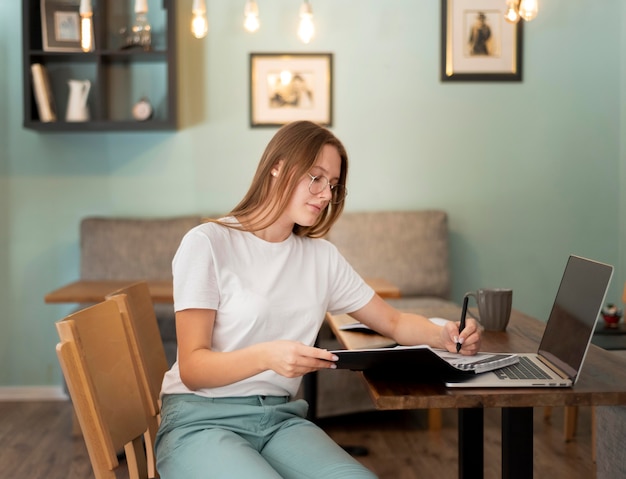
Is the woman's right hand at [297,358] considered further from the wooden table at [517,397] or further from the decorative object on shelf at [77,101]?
the decorative object on shelf at [77,101]

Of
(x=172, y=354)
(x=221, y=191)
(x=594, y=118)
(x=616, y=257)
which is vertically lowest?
(x=172, y=354)

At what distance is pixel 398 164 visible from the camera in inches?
173

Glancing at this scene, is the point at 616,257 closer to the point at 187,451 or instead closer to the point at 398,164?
the point at 398,164

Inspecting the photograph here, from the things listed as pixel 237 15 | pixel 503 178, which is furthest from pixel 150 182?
pixel 503 178

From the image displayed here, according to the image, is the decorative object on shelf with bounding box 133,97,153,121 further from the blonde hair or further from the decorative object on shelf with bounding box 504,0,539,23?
the blonde hair

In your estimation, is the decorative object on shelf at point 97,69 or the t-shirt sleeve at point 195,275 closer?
the t-shirt sleeve at point 195,275

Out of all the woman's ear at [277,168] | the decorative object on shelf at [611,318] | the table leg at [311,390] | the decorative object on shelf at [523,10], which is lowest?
the table leg at [311,390]

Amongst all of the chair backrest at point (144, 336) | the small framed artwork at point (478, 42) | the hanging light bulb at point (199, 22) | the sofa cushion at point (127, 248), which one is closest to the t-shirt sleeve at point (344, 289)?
the chair backrest at point (144, 336)

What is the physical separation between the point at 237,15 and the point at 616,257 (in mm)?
2441

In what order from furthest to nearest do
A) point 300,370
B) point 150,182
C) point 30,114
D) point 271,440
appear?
1. point 150,182
2. point 30,114
3. point 271,440
4. point 300,370

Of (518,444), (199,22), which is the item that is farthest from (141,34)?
(518,444)

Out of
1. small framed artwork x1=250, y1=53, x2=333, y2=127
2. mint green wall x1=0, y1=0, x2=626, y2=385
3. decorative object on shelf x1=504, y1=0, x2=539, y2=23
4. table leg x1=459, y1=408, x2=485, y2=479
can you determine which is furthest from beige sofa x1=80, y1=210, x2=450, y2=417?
table leg x1=459, y1=408, x2=485, y2=479

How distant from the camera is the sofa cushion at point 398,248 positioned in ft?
13.8

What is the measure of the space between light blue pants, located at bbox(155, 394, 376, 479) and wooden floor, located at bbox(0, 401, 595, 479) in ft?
4.72
